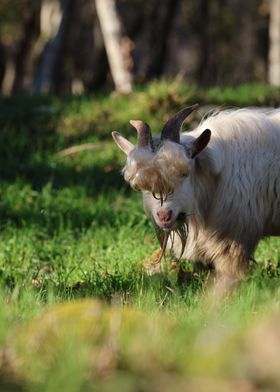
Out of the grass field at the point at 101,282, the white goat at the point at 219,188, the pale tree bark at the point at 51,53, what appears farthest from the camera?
the pale tree bark at the point at 51,53

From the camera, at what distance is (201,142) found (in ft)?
24.1

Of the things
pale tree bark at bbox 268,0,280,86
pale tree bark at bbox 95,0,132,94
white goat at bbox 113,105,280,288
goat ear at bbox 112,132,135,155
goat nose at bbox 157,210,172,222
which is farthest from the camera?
pale tree bark at bbox 268,0,280,86

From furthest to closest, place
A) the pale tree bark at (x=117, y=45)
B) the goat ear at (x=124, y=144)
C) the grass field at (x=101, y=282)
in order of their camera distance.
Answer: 1. the pale tree bark at (x=117, y=45)
2. the goat ear at (x=124, y=144)
3. the grass field at (x=101, y=282)

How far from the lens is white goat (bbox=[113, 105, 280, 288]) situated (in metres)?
7.38

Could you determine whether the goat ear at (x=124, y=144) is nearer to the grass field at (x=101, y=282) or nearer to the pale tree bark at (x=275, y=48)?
the grass field at (x=101, y=282)

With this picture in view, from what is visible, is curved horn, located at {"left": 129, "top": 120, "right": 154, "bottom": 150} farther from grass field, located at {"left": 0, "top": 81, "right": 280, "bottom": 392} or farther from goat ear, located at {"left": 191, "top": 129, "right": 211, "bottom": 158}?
grass field, located at {"left": 0, "top": 81, "right": 280, "bottom": 392}

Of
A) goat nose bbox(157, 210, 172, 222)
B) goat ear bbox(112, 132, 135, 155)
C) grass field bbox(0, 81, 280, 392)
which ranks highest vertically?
goat ear bbox(112, 132, 135, 155)

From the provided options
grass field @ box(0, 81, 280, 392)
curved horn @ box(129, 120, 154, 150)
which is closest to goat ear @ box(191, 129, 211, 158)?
curved horn @ box(129, 120, 154, 150)

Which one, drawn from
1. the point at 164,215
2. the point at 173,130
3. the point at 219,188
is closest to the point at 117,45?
the point at 219,188

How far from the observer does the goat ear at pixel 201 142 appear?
7.32 meters

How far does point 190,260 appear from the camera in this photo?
8.19m

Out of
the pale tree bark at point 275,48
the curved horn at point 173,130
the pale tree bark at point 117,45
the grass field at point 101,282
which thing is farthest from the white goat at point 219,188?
the pale tree bark at point 275,48

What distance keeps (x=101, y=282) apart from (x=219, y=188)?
1174 millimetres

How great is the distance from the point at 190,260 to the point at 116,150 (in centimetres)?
622
